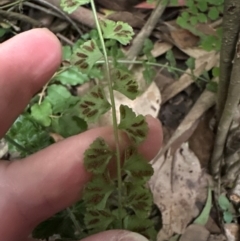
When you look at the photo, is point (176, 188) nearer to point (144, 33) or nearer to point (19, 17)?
point (144, 33)

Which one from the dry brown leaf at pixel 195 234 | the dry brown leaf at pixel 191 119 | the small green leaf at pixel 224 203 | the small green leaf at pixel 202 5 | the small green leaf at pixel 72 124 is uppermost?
the small green leaf at pixel 202 5

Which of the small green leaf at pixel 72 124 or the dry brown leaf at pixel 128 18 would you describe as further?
the dry brown leaf at pixel 128 18

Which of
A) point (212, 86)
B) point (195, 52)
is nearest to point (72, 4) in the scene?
point (212, 86)

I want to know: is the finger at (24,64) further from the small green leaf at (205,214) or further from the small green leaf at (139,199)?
the small green leaf at (205,214)

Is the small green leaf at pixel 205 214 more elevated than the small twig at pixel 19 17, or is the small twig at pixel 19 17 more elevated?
the small twig at pixel 19 17

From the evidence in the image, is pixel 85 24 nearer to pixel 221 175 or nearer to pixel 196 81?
pixel 196 81

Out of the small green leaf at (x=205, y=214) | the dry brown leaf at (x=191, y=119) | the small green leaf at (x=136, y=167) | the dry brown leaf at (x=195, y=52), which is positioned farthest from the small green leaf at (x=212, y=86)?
the small green leaf at (x=136, y=167)
